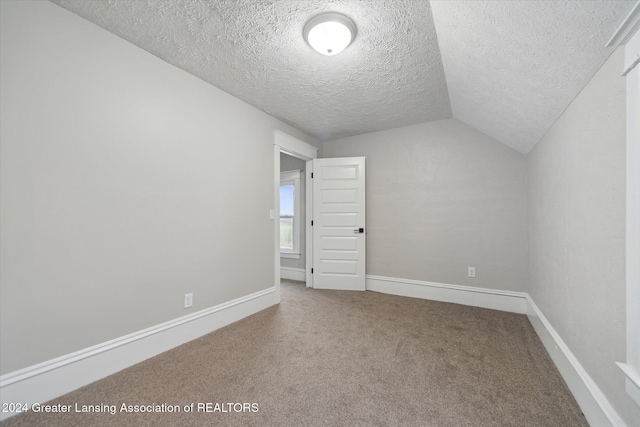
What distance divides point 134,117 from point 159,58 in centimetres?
58

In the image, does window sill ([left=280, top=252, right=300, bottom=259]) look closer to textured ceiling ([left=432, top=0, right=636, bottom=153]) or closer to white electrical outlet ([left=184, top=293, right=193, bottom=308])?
white electrical outlet ([left=184, top=293, right=193, bottom=308])

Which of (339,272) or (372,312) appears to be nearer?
(372,312)

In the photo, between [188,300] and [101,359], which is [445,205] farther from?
[101,359]

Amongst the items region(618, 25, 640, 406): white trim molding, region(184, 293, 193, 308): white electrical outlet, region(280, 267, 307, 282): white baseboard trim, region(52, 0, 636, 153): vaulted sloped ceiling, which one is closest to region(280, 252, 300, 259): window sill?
region(280, 267, 307, 282): white baseboard trim

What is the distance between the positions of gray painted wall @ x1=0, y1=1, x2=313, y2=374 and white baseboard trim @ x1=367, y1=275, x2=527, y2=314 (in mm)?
2276

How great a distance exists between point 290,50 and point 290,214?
3.13m

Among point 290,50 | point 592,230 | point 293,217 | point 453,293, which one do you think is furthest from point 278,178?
point 592,230

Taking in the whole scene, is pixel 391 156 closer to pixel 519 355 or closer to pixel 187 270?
pixel 519 355

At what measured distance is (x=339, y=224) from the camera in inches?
161

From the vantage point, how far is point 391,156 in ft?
13.0

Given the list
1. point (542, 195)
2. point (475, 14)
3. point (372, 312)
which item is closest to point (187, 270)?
point (372, 312)

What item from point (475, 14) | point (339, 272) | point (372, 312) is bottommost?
point (372, 312)

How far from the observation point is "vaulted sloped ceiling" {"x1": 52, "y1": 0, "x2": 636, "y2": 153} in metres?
1.33

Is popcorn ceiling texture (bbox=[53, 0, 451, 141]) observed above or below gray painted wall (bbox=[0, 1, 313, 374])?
above
